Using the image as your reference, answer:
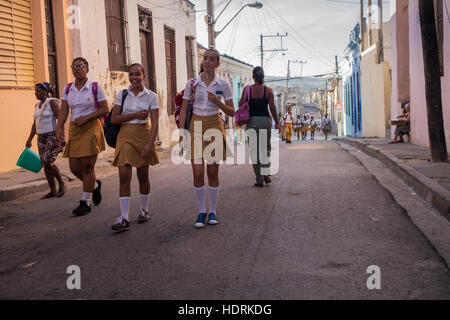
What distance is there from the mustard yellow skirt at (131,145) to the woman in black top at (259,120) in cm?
292

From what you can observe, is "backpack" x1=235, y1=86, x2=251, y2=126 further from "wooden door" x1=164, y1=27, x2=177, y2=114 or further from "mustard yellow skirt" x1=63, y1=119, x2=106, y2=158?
"wooden door" x1=164, y1=27, x2=177, y2=114

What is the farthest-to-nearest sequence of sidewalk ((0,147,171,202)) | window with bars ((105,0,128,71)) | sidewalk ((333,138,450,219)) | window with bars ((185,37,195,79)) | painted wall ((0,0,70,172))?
1. window with bars ((185,37,195,79))
2. window with bars ((105,0,128,71))
3. painted wall ((0,0,70,172))
4. sidewalk ((0,147,171,202))
5. sidewalk ((333,138,450,219))

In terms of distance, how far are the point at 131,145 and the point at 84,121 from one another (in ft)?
3.41

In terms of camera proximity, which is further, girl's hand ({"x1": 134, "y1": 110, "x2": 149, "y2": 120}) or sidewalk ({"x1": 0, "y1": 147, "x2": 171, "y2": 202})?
sidewalk ({"x1": 0, "y1": 147, "x2": 171, "y2": 202})

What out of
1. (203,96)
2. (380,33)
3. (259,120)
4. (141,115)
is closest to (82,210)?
(141,115)

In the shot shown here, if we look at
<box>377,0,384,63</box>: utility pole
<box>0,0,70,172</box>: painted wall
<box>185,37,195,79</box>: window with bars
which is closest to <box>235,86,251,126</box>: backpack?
<box>0,0,70,172</box>: painted wall

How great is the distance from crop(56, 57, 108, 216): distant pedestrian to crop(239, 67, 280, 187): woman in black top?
103 inches

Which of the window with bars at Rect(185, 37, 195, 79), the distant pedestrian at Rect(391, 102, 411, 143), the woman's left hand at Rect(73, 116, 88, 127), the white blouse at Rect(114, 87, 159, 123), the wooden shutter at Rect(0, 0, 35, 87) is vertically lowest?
the distant pedestrian at Rect(391, 102, 411, 143)

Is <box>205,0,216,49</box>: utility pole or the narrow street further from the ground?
<box>205,0,216,49</box>: utility pole

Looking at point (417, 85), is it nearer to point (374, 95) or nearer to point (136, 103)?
point (136, 103)

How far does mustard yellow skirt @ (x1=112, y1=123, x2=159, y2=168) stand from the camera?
5.23 metres

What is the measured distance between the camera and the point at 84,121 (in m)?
6.02

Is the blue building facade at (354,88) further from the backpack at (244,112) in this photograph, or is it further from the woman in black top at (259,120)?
the backpack at (244,112)

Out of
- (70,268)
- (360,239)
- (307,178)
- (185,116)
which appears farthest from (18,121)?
(360,239)
